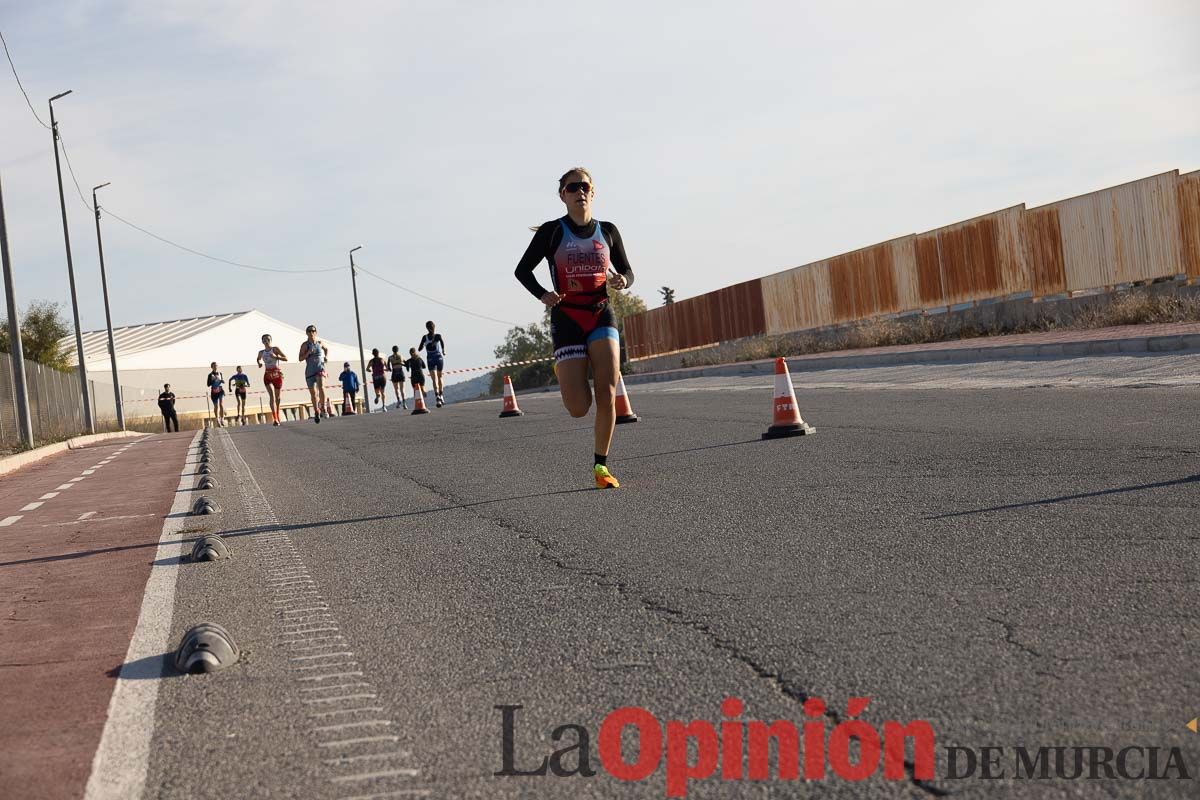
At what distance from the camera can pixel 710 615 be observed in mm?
4234

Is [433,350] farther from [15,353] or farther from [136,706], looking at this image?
[136,706]

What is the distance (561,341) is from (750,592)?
3.83 meters

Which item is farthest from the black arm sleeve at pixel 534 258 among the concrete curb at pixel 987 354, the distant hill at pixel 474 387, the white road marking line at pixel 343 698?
the distant hill at pixel 474 387

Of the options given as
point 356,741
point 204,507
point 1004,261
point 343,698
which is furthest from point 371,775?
point 1004,261

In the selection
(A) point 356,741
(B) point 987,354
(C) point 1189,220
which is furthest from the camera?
(C) point 1189,220

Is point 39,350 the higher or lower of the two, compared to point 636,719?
higher

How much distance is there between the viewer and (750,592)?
14.9 feet

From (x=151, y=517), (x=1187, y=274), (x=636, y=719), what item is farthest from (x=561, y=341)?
(x=1187, y=274)

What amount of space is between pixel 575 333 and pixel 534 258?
Answer: 0.55 m

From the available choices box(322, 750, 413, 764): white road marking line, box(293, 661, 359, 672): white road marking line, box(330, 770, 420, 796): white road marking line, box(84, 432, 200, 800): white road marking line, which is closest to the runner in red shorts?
box(84, 432, 200, 800): white road marking line

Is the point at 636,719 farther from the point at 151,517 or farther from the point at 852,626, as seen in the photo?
the point at 151,517

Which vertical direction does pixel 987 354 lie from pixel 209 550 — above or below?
above

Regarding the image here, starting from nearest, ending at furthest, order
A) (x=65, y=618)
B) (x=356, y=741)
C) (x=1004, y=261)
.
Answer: (x=356, y=741) < (x=65, y=618) < (x=1004, y=261)

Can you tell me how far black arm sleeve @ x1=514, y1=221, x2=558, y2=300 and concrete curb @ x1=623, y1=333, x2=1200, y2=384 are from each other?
36.5 feet
